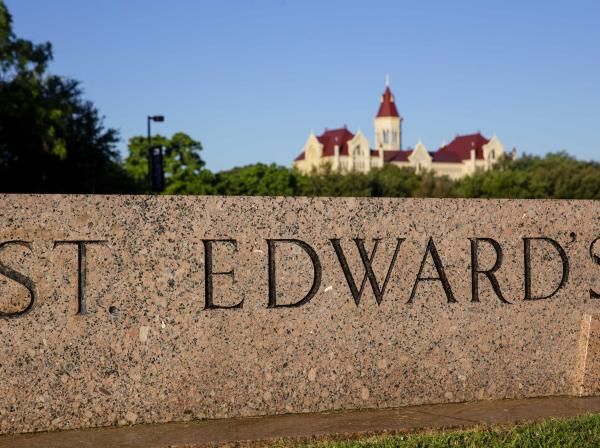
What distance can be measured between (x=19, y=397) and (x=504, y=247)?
9.99 ft

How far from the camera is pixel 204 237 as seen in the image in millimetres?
5477

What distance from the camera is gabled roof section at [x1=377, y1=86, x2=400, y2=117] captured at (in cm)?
18100

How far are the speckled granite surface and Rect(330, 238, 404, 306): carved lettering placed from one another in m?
0.01

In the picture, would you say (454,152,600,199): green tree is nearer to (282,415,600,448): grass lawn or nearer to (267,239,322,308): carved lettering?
(267,239,322,308): carved lettering

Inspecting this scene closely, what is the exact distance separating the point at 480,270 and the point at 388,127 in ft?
579

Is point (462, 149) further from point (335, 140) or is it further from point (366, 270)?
point (366, 270)

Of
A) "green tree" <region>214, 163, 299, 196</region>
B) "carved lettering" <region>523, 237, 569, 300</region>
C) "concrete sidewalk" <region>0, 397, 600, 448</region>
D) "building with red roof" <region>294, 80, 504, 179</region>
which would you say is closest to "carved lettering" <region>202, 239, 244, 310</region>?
"concrete sidewalk" <region>0, 397, 600, 448</region>

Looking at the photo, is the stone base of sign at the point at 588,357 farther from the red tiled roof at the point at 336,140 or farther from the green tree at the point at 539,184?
the red tiled roof at the point at 336,140

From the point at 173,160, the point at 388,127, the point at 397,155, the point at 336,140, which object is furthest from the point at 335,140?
the point at 173,160

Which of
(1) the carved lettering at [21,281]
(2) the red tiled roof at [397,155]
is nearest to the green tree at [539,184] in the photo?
(1) the carved lettering at [21,281]

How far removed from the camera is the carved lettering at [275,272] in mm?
5617

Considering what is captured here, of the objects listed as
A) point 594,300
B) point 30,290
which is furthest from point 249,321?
point 594,300

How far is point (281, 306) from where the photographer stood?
221 inches

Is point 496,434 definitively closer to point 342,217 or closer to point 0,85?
point 342,217
